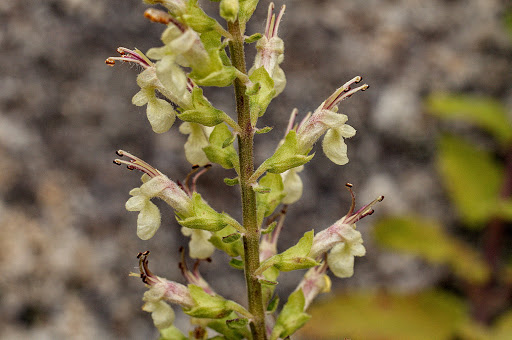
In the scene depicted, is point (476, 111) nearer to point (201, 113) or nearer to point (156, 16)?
point (201, 113)

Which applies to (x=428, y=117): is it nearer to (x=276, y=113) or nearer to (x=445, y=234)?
(x=445, y=234)

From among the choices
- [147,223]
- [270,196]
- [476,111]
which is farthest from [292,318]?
[476,111]

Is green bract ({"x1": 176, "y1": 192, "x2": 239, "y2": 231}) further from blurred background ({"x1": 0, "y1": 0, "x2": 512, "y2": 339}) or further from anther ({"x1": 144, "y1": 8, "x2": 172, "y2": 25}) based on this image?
blurred background ({"x1": 0, "y1": 0, "x2": 512, "y2": 339})

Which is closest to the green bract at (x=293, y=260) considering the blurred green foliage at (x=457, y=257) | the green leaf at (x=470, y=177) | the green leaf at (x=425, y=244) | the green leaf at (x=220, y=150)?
the green leaf at (x=220, y=150)

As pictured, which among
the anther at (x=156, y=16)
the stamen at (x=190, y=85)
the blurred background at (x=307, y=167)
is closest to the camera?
the anther at (x=156, y=16)

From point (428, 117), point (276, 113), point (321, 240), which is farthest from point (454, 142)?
point (321, 240)

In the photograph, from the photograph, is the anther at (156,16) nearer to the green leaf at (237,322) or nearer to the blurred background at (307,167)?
the green leaf at (237,322)

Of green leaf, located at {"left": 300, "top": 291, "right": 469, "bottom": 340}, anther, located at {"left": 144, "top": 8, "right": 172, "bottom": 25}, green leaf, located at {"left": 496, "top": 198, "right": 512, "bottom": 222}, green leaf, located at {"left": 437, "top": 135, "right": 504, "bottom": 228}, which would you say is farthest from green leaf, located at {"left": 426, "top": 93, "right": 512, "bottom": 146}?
anther, located at {"left": 144, "top": 8, "right": 172, "bottom": 25}
